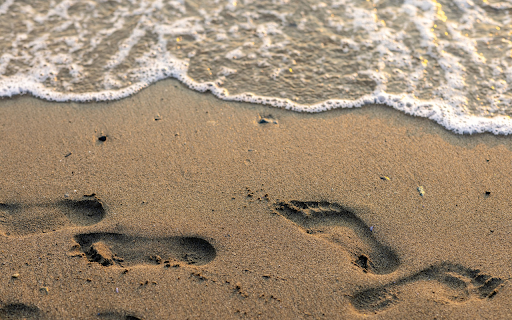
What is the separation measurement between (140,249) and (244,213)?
2.45 feet

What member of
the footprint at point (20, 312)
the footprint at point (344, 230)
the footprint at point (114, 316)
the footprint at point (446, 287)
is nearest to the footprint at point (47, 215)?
the footprint at point (20, 312)

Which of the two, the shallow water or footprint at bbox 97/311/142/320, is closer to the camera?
footprint at bbox 97/311/142/320

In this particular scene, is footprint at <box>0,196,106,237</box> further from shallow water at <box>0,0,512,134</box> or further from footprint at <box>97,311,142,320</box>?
shallow water at <box>0,0,512,134</box>

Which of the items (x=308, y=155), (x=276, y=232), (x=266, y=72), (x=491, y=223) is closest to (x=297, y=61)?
(x=266, y=72)

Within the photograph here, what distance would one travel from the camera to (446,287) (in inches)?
97.1

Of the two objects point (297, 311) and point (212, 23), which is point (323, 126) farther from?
point (212, 23)

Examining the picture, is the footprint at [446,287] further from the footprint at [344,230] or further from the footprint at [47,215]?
the footprint at [47,215]

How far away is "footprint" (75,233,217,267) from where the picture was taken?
8.36 feet

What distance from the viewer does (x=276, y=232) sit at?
2682 mm

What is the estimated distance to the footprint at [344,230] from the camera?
8.50 ft

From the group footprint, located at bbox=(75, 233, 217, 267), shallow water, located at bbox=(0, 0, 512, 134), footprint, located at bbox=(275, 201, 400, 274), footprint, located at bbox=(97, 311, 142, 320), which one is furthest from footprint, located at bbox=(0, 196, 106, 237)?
footprint, located at bbox=(275, 201, 400, 274)

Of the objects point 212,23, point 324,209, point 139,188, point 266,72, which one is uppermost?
point 212,23

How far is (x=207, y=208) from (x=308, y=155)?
0.93m

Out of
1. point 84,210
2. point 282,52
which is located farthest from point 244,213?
point 282,52
